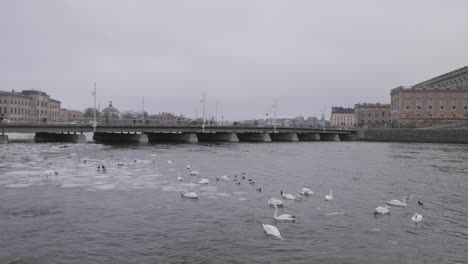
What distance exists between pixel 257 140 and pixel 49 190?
9521 centimetres

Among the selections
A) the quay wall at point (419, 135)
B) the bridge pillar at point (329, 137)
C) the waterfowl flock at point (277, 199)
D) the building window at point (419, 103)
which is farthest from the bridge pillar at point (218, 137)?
the building window at point (419, 103)

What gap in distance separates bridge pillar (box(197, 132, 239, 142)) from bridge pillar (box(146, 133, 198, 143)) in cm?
1139

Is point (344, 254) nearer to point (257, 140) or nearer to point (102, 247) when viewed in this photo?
point (102, 247)

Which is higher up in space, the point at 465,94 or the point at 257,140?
the point at 465,94

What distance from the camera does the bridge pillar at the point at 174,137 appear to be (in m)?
101

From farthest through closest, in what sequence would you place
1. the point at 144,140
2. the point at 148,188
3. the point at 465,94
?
the point at 465,94, the point at 144,140, the point at 148,188

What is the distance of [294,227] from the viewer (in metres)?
20.6

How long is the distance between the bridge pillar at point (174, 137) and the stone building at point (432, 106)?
107m

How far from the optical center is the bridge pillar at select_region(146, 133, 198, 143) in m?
101

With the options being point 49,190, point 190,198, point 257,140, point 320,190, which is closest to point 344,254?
point 190,198

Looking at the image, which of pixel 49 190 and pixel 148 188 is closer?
pixel 49 190

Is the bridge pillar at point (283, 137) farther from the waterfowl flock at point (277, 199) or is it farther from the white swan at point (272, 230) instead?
the white swan at point (272, 230)

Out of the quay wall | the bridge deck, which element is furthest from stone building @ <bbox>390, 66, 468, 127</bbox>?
the bridge deck

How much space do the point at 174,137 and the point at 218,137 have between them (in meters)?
15.4
